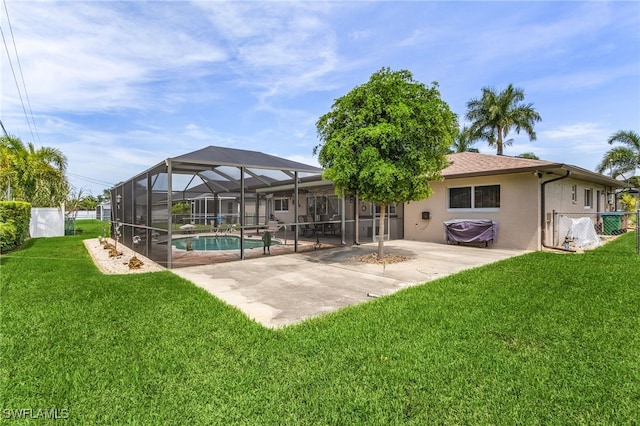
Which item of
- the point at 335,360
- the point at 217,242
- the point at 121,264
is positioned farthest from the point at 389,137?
the point at 217,242

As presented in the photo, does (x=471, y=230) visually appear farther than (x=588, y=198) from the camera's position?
No

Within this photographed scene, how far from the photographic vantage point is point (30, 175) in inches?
602

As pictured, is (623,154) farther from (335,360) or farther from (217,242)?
(335,360)

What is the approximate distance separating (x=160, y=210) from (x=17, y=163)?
39.0ft

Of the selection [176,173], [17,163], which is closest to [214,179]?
[176,173]

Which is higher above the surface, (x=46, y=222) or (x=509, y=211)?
(x=509, y=211)

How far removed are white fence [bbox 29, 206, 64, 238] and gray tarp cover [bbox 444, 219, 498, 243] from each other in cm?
1879

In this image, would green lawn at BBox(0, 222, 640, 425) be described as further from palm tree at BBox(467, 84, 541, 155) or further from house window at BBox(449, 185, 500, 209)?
palm tree at BBox(467, 84, 541, 155)

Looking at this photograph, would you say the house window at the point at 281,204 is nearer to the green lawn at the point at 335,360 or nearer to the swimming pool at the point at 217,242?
the swimming pool at the point at 217,242

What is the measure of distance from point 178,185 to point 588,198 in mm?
18008

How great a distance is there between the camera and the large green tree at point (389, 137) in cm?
759

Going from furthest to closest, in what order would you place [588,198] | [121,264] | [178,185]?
1. [588,198]
2. [178,185]
3. [121,264]

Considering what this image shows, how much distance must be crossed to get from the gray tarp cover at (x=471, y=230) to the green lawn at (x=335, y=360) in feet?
19.5

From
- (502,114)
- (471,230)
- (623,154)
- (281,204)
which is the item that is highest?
(502,114)
